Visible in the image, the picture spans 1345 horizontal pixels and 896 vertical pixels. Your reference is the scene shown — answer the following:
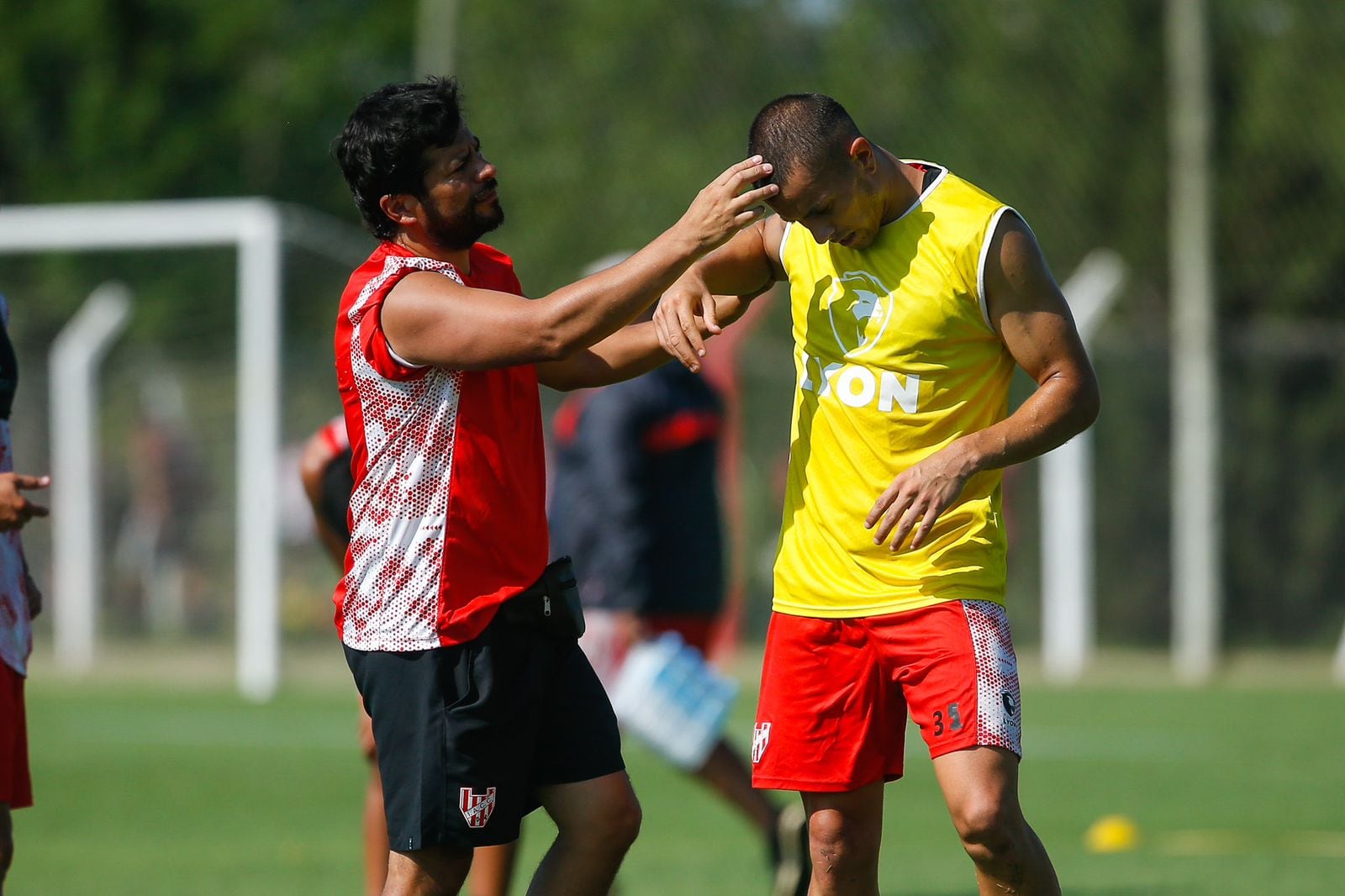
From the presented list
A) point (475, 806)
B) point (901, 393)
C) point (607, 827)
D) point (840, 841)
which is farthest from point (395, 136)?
point (840, 841)

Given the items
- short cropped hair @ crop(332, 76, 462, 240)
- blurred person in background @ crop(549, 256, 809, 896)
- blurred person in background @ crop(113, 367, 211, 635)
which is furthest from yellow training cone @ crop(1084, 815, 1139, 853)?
blurred person in background @ crop(113, 367, 211, 635)

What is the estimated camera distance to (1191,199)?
57.1ft

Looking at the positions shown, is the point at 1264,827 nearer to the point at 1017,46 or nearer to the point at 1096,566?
the point at 1096,566

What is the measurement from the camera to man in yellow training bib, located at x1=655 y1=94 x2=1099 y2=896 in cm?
453

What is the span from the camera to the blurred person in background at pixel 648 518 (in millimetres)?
7523

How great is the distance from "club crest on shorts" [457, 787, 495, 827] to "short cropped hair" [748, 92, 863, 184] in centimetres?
155

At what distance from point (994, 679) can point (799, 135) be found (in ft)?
4.50

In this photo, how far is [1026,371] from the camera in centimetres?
457

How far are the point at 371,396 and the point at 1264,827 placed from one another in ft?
17.9

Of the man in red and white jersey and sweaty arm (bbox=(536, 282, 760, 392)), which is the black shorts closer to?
the man in red and white jersey

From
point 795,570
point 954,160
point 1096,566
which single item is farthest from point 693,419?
point 954,160

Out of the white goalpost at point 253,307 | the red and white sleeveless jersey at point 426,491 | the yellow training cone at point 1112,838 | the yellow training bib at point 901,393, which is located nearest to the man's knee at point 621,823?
the red and white sleeveless jersey at point 426,491

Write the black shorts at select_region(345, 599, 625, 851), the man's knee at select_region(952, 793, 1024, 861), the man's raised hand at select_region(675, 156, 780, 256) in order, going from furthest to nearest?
the man's knee at select_region(952, 793, 1024, 861), the black shorts at select_region(345, 599, 625, 851), the man's raised hand at select_region(675, 156, 780, 256)

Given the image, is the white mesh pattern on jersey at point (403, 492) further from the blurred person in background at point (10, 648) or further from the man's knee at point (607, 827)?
the blurred person in background at point (10, 648)
